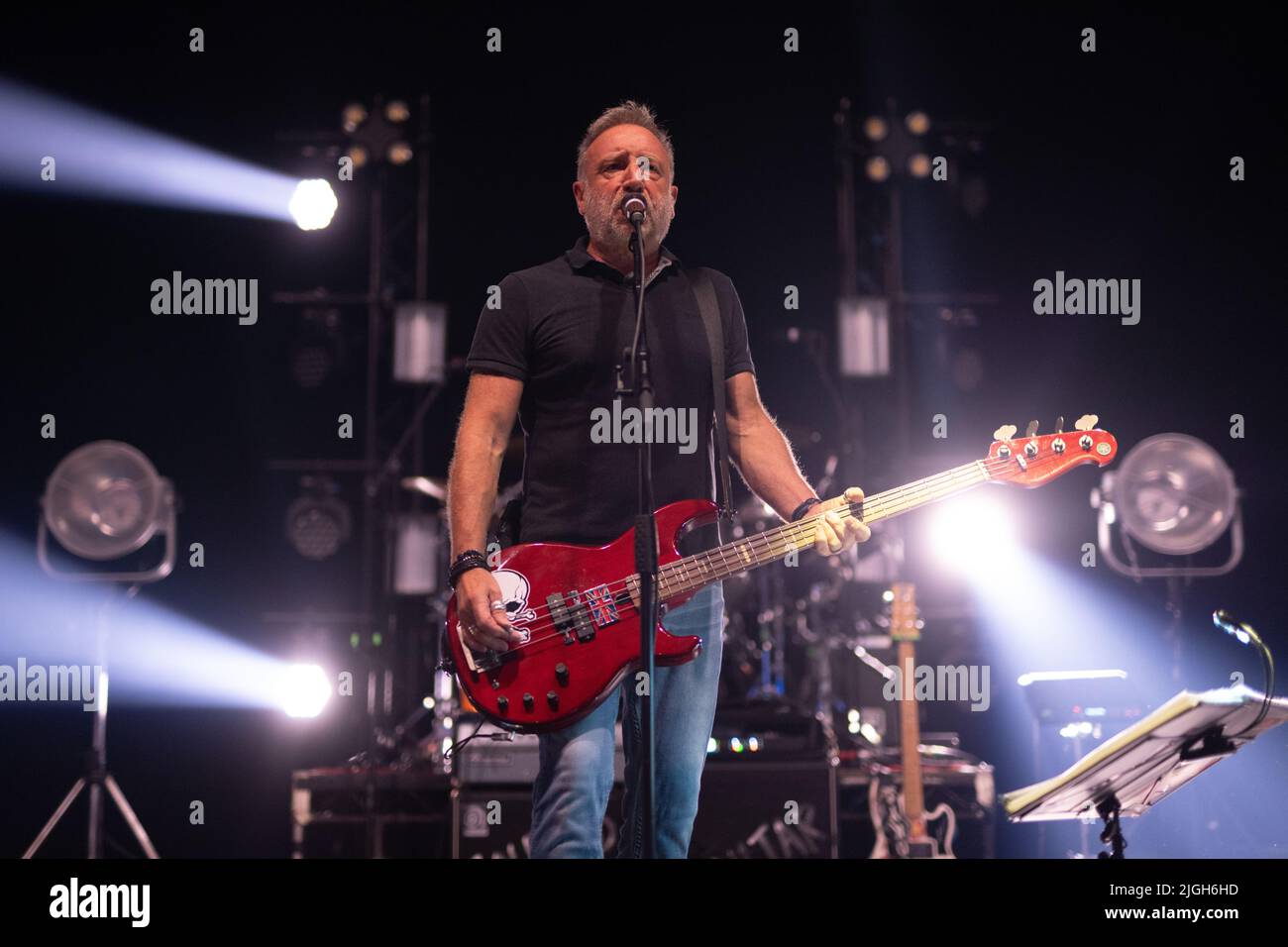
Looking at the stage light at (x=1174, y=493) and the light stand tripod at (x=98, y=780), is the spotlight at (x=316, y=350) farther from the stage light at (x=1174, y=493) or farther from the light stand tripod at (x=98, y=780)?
the stage light at (x=1174, y=493)

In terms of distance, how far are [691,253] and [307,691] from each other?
358 centimetres

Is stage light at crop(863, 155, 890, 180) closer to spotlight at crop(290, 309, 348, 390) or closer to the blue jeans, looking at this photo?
spotlight at crop(290, 309, 348, 390)

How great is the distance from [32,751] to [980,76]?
6547 millimetres

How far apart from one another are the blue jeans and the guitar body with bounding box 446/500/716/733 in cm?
5

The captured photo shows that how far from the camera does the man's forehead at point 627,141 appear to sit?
3.38 meters

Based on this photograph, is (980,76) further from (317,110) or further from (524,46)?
(317,110)

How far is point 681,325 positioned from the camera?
3395 millimetres

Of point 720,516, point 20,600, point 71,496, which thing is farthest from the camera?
point 20,600

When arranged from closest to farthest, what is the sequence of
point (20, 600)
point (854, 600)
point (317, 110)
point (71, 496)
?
point (71, 496) < point (20, 600) < point (854, 600) < point (317, 110)

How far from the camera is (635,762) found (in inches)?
124

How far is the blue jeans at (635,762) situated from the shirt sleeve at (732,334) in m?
0.67

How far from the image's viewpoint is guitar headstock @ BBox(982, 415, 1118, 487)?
370 centimetres

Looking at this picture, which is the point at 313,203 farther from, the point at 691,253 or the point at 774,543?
the point at 774,543
